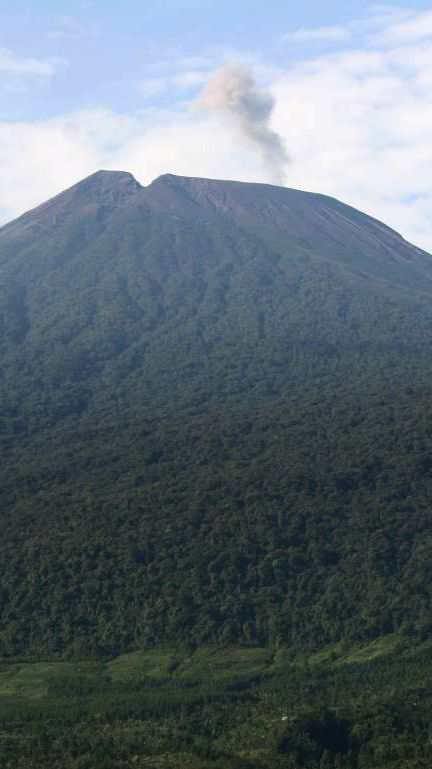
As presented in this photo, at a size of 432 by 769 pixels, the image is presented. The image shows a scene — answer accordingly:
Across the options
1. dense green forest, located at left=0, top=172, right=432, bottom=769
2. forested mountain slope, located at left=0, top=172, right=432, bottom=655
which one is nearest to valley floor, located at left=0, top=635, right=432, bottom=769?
dense green forest, located at left=0, top=172, right=432, bottom=769

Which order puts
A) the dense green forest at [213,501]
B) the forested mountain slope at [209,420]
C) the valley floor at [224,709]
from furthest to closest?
the forested mountain slope at [209,420] → the dense green forest at [213,501] → the valley floor at [224,709]

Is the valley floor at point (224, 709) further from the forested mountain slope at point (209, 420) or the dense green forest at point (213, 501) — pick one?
the forested mountain slope at point (209, 420)

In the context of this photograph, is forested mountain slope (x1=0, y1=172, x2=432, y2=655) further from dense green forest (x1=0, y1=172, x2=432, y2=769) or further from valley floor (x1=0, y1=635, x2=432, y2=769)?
valley floor (x1=0, y1=635, x2=432, y2=769)

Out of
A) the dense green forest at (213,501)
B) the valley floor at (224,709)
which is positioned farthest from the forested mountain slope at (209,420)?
the valley floor at (224,709)

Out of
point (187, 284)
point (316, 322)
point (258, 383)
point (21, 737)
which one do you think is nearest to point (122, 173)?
point (187, 284)

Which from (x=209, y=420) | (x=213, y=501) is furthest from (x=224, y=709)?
(x=209, y=420)
